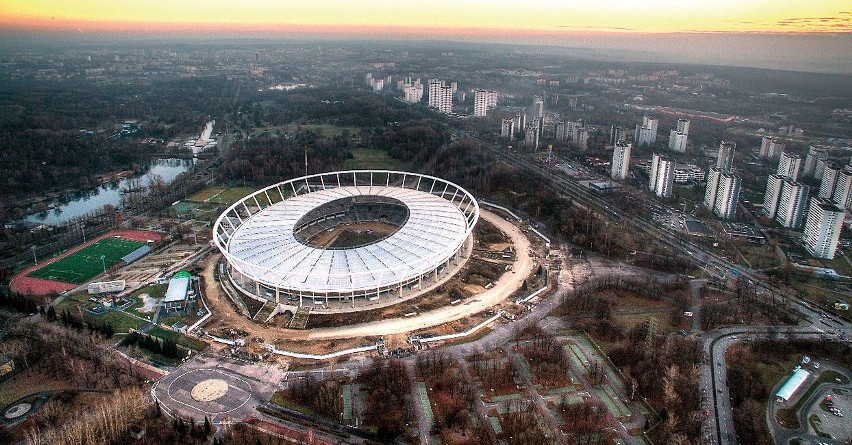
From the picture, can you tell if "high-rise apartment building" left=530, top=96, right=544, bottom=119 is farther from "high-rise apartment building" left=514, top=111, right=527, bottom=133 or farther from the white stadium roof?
the white stadium roof

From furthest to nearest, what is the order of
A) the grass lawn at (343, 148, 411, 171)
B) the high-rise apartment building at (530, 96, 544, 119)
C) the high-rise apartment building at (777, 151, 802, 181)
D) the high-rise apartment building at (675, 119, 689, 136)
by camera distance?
the high-rise apartment building at (530, 96, 544, 119) < the high-rise apartment building at (675, 119, 689, 136) < the grass lawn at (343, 148, 411, 171) < the high-rise apartment building at (777, 151, 802, 181)

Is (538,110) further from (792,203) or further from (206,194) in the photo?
(206,194)

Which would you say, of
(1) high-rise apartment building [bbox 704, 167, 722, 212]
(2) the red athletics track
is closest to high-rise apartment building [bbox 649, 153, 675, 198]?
(1) high-rise apartment building [bbox 704, 167, 722, 212]

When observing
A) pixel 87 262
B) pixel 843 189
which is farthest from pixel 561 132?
pixel 87 262

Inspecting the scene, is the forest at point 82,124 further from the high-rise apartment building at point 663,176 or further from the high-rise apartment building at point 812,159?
the high-rise apartment building at point 812,159

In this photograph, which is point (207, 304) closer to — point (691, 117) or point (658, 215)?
point (658, 215)

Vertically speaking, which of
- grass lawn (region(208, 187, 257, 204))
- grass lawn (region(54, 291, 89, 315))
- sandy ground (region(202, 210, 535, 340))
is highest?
grass lawn (region(208, 187, 257, 204))

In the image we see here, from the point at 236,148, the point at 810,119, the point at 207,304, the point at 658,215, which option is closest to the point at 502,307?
the point at 207,304
